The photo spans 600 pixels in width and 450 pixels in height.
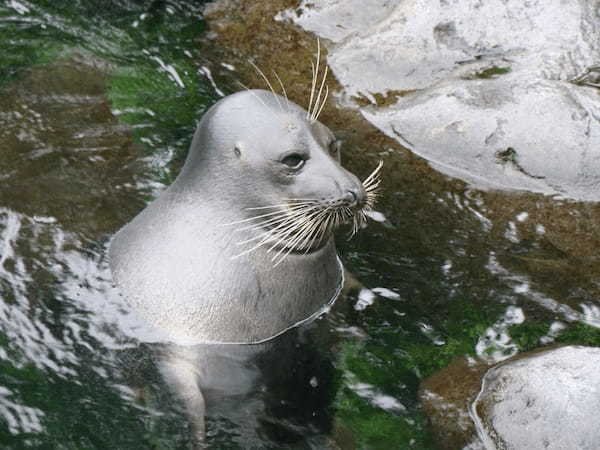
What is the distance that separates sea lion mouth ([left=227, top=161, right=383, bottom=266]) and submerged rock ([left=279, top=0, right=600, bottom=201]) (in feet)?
7.03

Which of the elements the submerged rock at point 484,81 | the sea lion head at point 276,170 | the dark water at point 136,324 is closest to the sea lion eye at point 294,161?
the sea lion head at point 276,170

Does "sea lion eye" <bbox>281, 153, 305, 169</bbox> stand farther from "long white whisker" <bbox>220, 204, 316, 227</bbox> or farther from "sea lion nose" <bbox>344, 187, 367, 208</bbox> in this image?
"sea lion nose" <bbox>344, 187, 367, 208</bbox>

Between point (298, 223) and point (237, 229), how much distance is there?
0.42m

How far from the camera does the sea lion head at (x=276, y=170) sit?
17.8 feet

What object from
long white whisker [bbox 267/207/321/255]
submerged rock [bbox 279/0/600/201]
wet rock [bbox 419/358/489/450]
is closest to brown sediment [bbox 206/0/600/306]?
submerged rock [bbox 279/0/600/201]

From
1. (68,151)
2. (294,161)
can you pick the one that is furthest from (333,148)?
(68,151)

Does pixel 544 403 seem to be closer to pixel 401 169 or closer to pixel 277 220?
pixel 277 220

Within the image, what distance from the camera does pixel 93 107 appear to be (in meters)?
7.82

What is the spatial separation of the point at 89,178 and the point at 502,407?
3.21 metres

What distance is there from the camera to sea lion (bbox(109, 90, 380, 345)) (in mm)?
5527

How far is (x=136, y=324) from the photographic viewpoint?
5742 mm

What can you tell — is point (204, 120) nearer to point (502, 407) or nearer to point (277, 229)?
point (277, 229)

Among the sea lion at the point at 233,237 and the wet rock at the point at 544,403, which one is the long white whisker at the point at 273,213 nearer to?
the sea lion at the point at 233,237

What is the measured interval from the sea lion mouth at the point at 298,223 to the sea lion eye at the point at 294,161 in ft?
0.61
